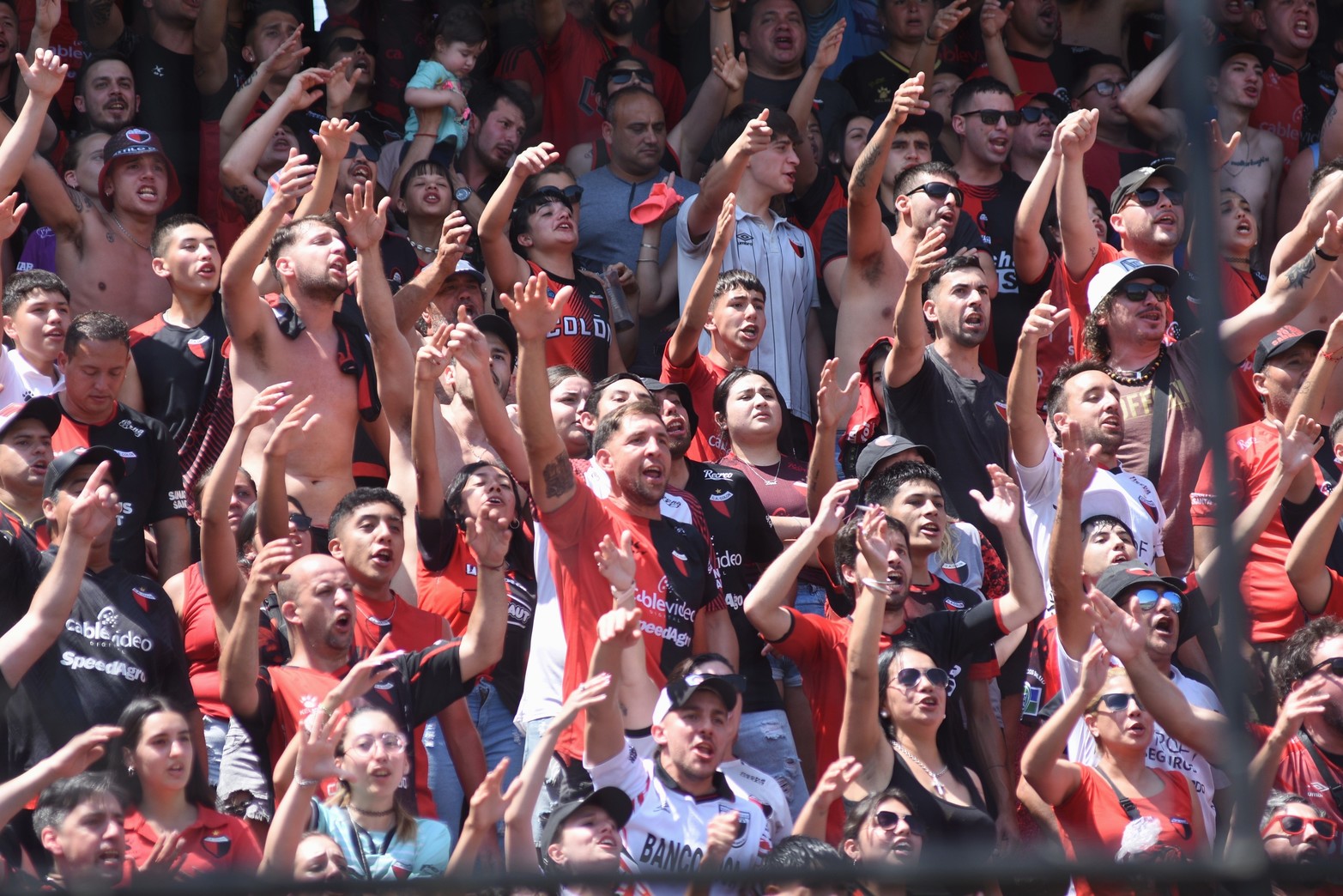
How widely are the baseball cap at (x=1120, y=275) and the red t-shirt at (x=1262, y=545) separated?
1.99 ft

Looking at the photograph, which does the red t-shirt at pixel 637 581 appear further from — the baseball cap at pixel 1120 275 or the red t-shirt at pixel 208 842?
the baseball cap at pixel 1120 275

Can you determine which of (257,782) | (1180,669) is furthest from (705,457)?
(257,782)

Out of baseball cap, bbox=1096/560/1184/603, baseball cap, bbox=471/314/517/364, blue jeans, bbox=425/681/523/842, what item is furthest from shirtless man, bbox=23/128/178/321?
baseball cap, bbox=1096/560/1184/603

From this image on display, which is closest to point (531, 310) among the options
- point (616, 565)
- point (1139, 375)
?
point (616, 565)

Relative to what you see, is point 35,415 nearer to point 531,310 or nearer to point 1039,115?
point 531,310

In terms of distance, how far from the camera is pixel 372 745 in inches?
175

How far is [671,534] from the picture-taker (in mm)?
5316

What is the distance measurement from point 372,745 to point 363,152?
3.27 m

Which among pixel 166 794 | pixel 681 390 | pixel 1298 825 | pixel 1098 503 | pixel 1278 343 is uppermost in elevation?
pixel 1278 343

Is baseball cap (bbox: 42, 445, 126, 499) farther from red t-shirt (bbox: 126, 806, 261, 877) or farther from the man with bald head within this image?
red t-shirt (bbox: 126, 806, 261, 877)

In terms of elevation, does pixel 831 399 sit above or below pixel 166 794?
above

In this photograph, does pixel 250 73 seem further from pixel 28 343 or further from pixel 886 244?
pixel 886 244

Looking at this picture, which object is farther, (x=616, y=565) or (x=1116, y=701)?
(x=1116, y=701)

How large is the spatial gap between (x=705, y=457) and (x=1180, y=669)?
1.89 metres
